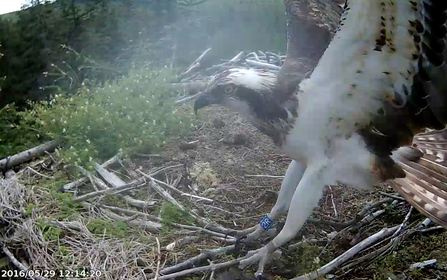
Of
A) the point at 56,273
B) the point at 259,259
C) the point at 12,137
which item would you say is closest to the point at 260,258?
the point at 259,259

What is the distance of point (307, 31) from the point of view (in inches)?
103

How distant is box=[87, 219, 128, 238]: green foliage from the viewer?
8.56 feet

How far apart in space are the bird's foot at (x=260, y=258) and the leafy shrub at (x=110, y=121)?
1.51 m

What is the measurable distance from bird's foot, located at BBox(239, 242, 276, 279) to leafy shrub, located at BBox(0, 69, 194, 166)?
1508 millimetres

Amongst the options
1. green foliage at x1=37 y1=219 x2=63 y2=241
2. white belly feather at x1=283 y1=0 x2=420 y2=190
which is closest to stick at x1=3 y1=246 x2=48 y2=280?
green foliage at x1=37 y1=219 x2=63 y2=241

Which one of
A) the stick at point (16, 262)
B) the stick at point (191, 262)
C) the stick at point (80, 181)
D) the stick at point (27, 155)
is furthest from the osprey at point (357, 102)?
the stick at point (27, 155)

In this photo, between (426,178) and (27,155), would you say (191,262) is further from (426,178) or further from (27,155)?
(27,155)

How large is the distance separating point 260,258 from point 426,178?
98cm

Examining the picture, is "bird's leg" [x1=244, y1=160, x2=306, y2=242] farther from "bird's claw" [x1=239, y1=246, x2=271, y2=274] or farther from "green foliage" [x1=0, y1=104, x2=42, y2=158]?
"green foliage" [x1=0, y1=104, x2=42, y2=158]

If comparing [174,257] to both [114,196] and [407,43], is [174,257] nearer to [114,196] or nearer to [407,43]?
[114,196]

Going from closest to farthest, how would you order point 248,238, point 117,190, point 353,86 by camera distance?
point 353,86 < point 248,238 < point 117,190

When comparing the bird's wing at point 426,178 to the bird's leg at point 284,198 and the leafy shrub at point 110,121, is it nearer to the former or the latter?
the bird's leg at point 284,198

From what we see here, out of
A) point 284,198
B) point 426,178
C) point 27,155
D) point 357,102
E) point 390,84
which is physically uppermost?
point 390,84

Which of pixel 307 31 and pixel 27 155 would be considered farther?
pixel 27 155
